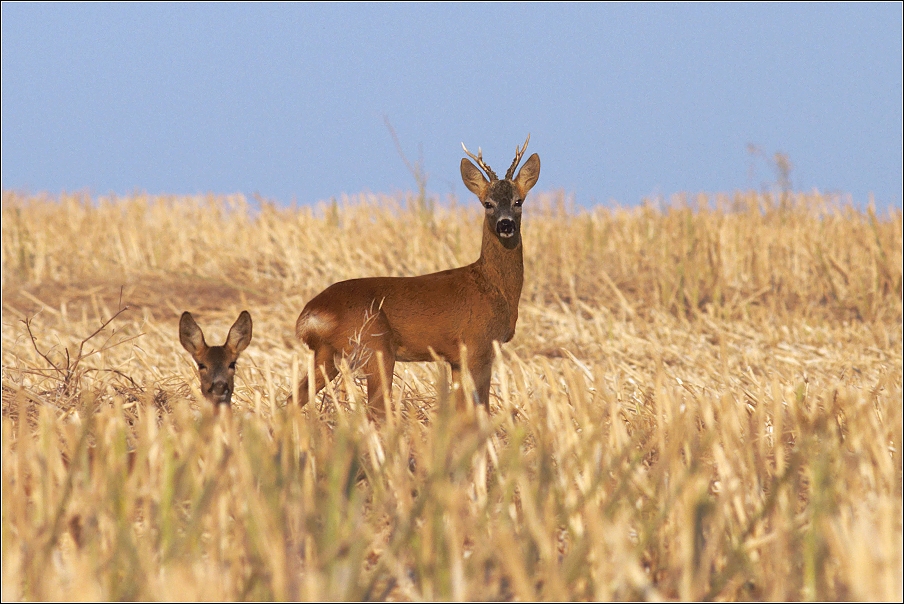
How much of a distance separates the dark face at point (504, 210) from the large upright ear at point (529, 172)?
15 centimetres

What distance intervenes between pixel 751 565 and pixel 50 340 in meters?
9.08

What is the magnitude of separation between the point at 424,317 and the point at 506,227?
0.60 meters

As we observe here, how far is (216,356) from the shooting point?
4785mm

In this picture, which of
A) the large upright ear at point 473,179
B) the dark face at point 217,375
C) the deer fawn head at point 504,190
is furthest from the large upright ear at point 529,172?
the dark face at point 217,375

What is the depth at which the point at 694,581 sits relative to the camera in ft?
9.76

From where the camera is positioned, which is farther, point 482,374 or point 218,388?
point 482,374

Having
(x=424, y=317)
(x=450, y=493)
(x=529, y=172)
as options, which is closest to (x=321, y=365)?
(x=424, y=317)

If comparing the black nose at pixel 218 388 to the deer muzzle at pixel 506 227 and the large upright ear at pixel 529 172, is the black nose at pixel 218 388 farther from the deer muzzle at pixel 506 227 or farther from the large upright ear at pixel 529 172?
the large upright ear at pixel 529 172

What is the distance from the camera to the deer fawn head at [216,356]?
475 centimetres

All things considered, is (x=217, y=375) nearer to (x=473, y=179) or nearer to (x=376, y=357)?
(x=376, y=357)

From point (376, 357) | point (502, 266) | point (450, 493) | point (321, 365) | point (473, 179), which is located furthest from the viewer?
point (473, 179)

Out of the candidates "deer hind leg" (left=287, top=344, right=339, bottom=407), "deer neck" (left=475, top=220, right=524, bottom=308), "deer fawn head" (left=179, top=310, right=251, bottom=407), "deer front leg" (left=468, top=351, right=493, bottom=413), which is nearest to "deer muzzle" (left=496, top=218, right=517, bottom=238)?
"deer neck" (left=475, top=220, right=524, bottom=308)

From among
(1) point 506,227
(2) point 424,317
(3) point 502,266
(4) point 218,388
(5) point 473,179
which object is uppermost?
(5) point 473,179

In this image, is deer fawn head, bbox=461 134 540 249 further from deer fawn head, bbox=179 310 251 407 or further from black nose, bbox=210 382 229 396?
black nose, bbox=210 382 229 396
